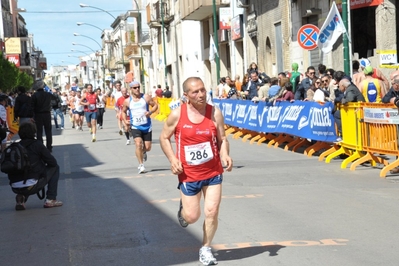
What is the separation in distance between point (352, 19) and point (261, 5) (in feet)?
37.0

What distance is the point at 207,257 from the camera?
6.96 meters

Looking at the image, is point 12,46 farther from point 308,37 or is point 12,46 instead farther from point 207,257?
point 207,257

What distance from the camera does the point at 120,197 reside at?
38.5 ft

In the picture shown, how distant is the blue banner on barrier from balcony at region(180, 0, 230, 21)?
1815 cm

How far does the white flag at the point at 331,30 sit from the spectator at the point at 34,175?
966 cm

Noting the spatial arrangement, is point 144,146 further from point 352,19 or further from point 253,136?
point 352,19

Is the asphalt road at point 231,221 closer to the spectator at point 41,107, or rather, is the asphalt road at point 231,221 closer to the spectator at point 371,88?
the spectator at point 371,88

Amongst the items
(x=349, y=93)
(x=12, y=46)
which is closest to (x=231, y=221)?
(x=349, y=93)

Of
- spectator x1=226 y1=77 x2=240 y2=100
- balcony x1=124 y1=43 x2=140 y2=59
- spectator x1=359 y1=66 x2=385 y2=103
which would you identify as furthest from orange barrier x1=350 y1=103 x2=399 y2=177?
balcony x1=124 y1=43 x2=140 y2=59

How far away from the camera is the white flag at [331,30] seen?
61.4 feet

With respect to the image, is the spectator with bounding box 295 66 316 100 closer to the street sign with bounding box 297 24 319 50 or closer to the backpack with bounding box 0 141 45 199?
the street sign with bounding box 297 24 319 50

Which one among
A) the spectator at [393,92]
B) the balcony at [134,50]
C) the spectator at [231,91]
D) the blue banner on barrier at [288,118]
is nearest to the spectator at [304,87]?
the blue banner on barrier at [288,118]

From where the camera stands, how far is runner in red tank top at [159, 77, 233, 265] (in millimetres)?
7059

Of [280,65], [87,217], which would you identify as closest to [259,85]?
[280,65]
